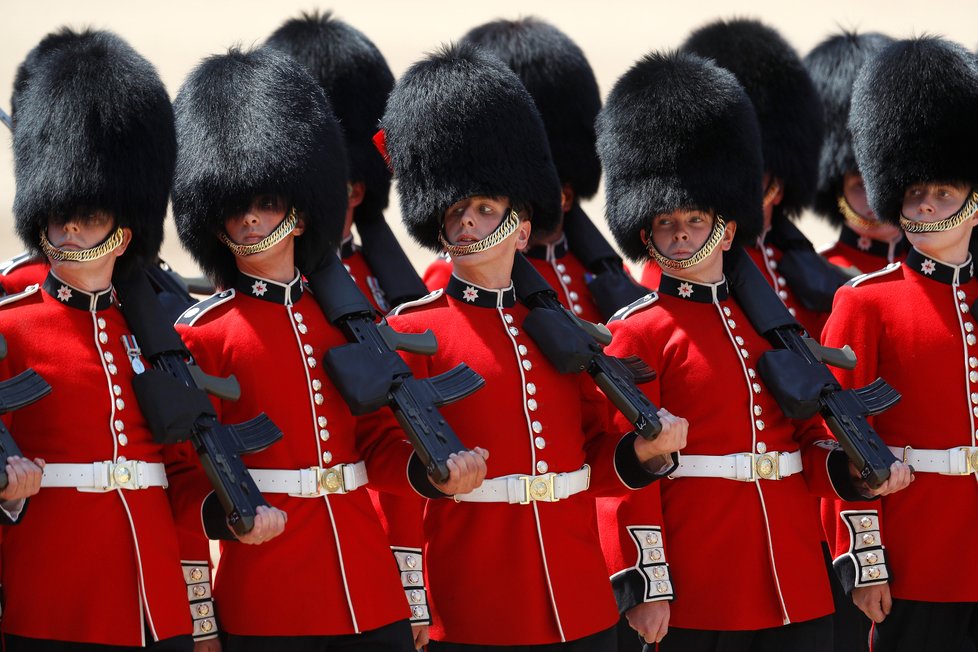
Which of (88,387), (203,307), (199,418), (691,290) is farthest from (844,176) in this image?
(88,387)

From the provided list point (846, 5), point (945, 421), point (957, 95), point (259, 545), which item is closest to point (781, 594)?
point (945, 421)

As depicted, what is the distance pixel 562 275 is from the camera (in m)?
5.00

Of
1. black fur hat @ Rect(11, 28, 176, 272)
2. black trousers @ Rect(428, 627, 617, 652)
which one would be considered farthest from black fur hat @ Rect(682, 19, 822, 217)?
black fur hat @ Rect(11, 28, 176, 272)

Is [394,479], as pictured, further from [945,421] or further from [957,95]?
[957,95]

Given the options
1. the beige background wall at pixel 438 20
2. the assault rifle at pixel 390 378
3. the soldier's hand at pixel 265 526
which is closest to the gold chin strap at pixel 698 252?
the assault rifle at pixel 390 378

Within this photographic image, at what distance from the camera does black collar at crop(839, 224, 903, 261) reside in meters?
5.30

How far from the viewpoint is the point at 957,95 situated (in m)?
4.51

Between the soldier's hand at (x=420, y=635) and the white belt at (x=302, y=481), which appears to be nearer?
Result: the white belt at (x=302, y=481)

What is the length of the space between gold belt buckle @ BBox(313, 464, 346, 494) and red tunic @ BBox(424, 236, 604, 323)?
1.41m

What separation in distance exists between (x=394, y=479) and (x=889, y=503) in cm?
133

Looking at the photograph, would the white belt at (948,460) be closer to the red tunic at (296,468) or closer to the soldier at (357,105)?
the red tunic at (296,468)

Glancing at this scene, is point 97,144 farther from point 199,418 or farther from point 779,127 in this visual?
point 779,127

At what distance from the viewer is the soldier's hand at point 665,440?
3611 mm

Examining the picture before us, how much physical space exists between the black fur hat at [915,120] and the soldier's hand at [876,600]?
105 cm
